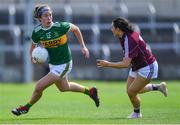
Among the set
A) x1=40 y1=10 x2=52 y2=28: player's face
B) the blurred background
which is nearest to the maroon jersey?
x1=40 y1=10 x2=52 y2=28: player's face

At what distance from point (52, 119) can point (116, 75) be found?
18964 mm

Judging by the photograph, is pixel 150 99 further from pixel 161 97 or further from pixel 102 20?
pixel 102 20

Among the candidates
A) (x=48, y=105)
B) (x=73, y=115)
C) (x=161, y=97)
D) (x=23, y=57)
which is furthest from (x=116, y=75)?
(x=73, y=115)

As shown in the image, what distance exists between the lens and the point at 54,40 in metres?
13.7

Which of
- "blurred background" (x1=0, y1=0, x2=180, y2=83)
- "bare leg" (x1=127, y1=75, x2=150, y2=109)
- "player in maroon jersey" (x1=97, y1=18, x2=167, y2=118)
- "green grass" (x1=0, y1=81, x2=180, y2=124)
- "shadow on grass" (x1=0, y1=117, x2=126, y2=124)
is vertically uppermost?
"player in maroon jersey" (x1=97, y1=18, x2=167, y2=118)

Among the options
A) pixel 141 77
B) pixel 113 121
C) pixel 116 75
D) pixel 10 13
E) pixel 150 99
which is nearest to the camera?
pixel 113 121

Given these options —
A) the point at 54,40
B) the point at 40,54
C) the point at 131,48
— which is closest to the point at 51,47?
the point at 54,40

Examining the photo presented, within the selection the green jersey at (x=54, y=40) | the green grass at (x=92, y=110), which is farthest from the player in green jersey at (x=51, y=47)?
the green grass at (x=92, y=110)

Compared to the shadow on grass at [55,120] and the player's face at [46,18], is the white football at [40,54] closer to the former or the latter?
the player's face at [46,18]

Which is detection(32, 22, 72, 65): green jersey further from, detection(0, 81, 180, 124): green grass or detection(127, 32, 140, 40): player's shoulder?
detection(127, 32, 140, 40): player's shoulder

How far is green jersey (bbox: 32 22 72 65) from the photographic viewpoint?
Result: 13.7 meters

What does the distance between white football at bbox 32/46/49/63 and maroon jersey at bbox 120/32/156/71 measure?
142 cm

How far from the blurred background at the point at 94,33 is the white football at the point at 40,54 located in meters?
16.7

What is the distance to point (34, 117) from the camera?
13.6m
